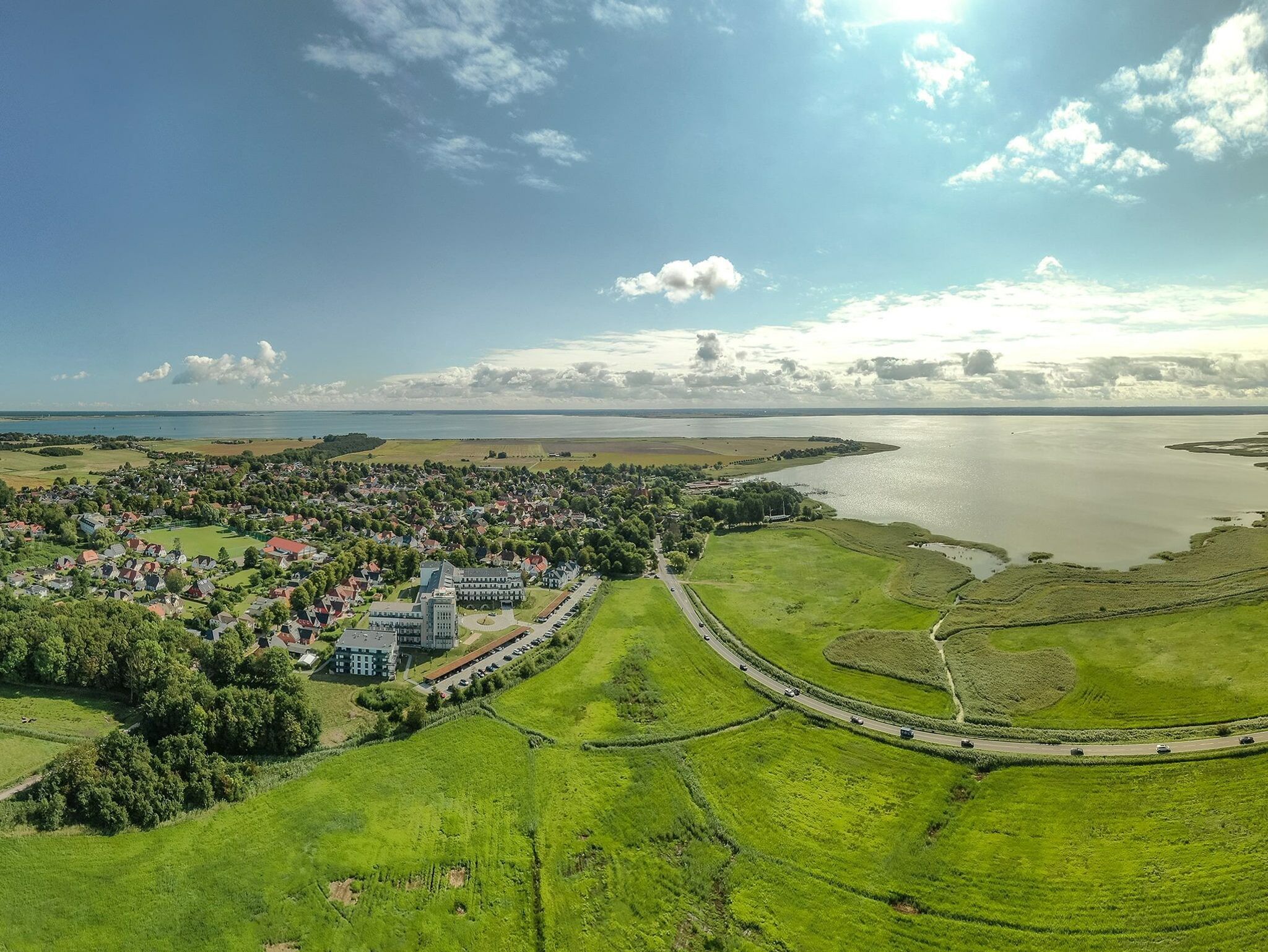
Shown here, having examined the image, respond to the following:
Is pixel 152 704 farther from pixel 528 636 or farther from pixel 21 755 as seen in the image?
pixel 528 636

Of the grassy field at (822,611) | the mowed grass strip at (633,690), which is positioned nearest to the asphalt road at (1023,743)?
the grassy field at (822,611)

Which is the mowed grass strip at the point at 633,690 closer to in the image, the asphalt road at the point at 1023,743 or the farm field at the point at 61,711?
the asphalt road at the point at 1023,743

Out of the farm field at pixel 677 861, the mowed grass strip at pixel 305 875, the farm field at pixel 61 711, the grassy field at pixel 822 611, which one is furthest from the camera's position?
the grassy field at pixel 822 611

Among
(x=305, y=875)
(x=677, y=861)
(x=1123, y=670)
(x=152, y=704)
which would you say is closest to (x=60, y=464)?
(x=152, y=704)

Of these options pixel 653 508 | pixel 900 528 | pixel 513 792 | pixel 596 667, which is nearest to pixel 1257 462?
pixel 900 528

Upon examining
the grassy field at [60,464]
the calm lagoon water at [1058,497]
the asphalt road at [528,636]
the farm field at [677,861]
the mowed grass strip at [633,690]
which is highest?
the grassy field at [60,464]

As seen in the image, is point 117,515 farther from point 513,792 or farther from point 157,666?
point 513,792

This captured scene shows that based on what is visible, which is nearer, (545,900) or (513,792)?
(545,900)
